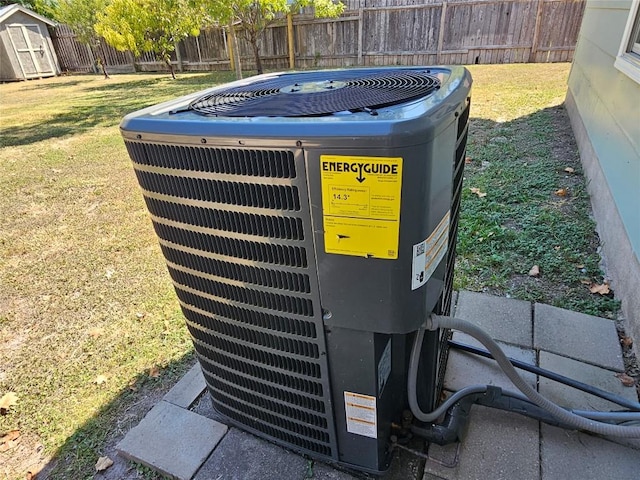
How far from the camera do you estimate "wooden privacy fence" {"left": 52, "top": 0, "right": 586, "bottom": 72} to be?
9.38m

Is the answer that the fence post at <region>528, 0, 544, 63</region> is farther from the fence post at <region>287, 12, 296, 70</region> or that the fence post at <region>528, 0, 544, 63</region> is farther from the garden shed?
the garden shed

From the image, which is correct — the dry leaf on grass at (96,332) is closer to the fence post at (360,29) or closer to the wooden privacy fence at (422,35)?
the wooden privacy fence at (422,35)

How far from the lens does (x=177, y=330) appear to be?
222 centimetres

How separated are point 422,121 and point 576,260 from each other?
2.19 m

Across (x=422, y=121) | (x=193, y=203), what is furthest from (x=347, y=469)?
(x=422, y=121)

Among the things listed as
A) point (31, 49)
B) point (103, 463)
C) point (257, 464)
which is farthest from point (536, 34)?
point (31, 49)

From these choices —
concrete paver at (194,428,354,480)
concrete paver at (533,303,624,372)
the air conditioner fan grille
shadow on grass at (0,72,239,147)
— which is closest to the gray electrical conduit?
concrete paver at (194,428,354,480)

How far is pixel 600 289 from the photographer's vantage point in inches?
85.6

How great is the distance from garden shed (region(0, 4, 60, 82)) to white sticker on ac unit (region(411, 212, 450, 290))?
735 inches

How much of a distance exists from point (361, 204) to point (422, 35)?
37.2 ft

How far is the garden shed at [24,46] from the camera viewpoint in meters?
14.2

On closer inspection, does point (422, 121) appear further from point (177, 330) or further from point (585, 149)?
point (585, 149)

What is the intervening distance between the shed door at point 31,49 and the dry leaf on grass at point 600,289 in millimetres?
18860

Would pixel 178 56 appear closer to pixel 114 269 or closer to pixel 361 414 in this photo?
pixel 114 269
